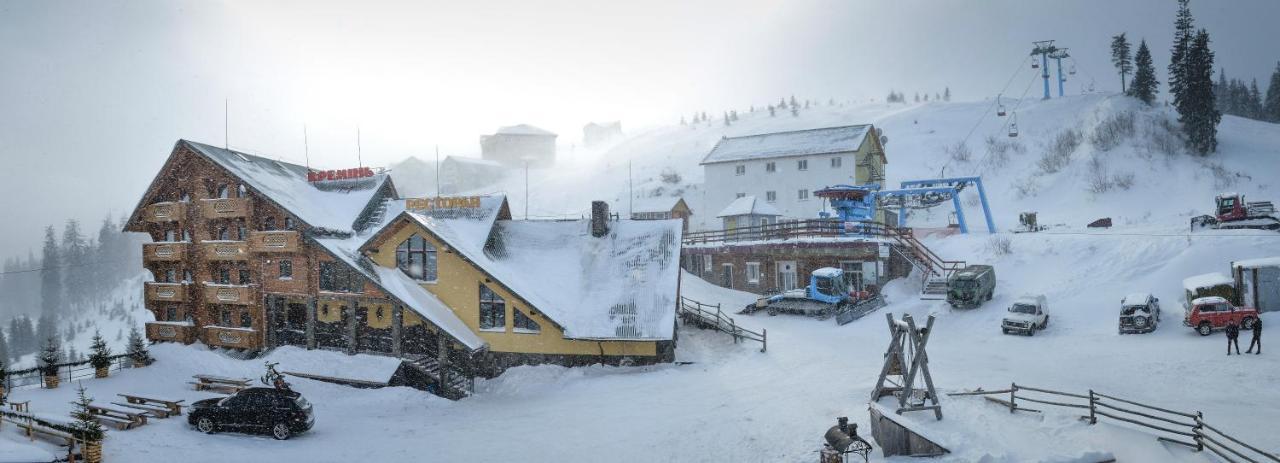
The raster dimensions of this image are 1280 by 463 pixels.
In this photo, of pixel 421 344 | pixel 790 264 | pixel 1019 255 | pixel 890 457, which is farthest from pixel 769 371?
pixel 1019 255

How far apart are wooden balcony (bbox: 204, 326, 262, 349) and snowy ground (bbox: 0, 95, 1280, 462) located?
0.96 metres

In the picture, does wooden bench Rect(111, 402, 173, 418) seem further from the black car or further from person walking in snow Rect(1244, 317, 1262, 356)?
person walking in snow Rect(1244, 317, 1262, 356)

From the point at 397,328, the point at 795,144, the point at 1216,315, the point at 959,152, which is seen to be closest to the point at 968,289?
the point at 1216,315

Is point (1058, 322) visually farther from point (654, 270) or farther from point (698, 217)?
point (698, 217)

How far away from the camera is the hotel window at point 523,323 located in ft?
92.8

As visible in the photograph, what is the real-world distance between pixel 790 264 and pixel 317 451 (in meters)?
32.1

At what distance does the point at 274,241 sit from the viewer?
30125 mm

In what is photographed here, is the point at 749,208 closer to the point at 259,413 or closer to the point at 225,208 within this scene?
the point at 225,208

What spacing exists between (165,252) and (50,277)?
280ft

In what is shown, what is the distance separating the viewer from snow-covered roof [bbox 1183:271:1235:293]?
91.8 feet

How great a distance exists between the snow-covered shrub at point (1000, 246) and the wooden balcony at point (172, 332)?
45918 millimetres

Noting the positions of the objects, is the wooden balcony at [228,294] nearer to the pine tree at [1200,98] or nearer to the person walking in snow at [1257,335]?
the person walking in snow at [1257,335]

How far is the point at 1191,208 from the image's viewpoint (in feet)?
176

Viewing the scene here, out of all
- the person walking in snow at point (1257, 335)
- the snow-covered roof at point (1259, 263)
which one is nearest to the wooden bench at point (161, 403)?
the person walking in snow at point (1257, 335)
